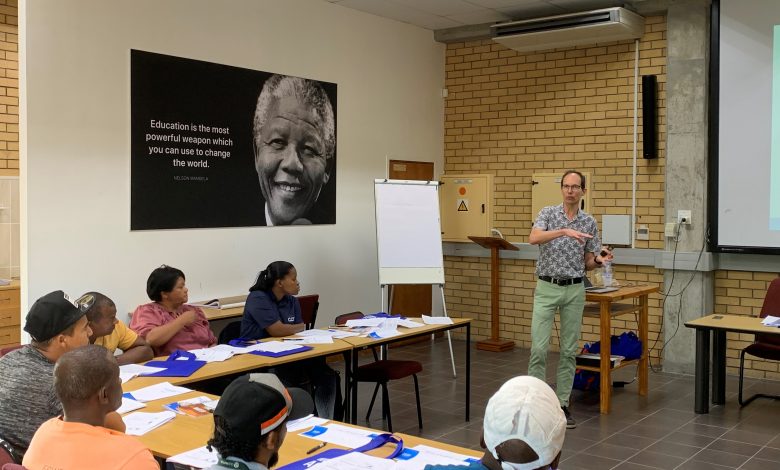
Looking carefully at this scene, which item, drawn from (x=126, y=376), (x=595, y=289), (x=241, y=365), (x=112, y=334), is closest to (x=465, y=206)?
(x=595, y=289)

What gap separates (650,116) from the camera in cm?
737

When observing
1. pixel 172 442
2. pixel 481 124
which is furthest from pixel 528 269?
pixel 172 442

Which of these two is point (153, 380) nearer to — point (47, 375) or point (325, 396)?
point (47, 375)

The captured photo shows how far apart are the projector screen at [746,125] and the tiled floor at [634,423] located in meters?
1.43

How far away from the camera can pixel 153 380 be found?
149 inches

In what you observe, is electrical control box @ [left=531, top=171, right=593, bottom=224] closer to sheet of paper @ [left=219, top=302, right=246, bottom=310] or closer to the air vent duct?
the air vent duct

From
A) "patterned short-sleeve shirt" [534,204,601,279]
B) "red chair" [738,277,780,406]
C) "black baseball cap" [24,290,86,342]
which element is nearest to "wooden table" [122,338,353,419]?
"black baseball cap" [24,290,86,342]

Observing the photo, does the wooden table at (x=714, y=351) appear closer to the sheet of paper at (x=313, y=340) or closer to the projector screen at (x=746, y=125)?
the projector screen at (x=746, y=125)

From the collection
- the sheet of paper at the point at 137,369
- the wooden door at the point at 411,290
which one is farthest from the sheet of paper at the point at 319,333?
the wooden door at the point at 411,290

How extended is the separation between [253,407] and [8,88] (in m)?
5.73

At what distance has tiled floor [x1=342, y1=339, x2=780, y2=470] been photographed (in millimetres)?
4809

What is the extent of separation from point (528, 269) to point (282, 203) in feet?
9.40

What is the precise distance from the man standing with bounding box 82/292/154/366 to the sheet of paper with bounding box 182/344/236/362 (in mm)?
285

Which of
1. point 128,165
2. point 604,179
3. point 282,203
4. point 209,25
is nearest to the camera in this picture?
point 128,165
